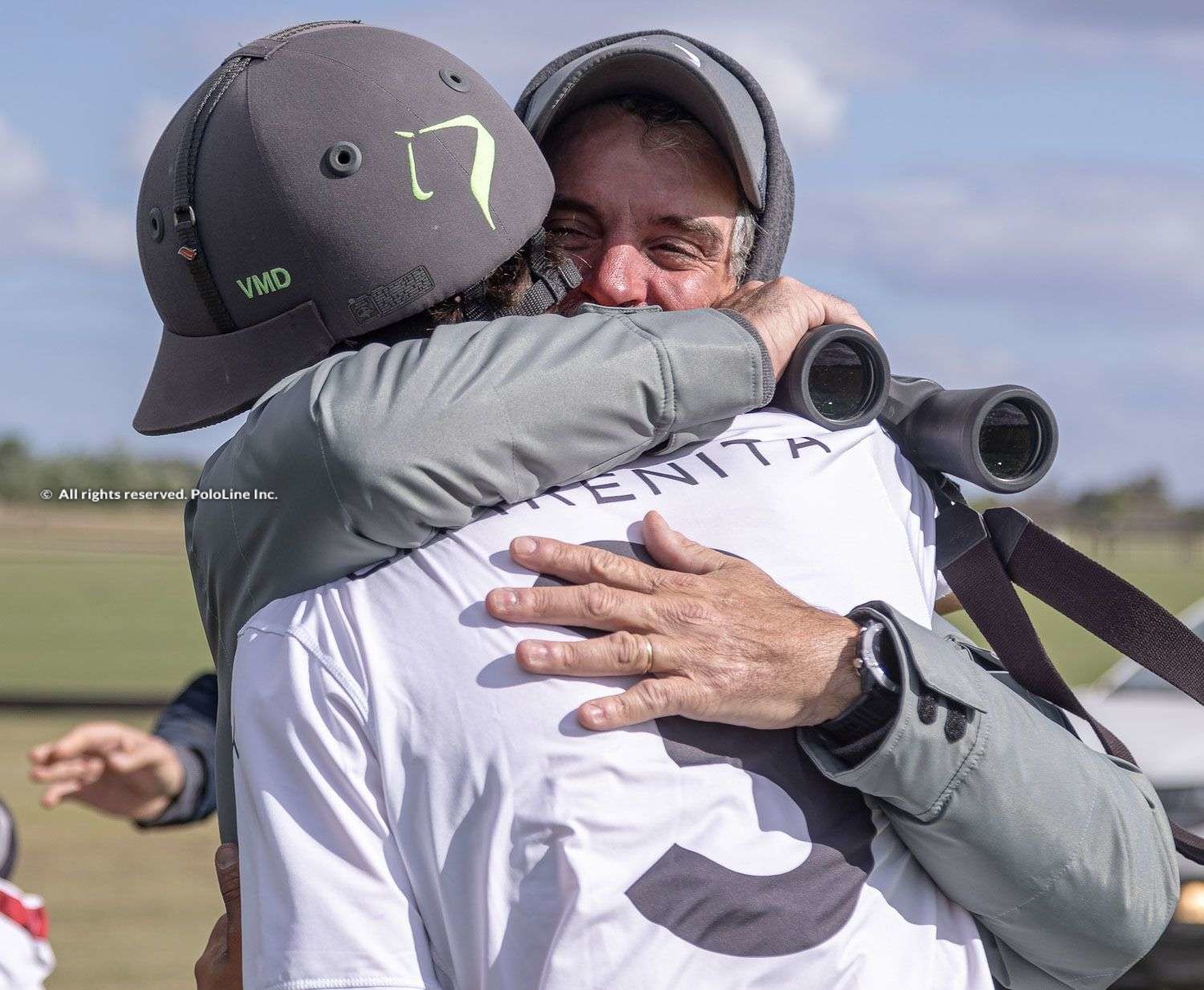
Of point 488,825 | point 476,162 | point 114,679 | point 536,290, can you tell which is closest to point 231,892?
point 488,825

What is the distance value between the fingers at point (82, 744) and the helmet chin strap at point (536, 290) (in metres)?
1.50

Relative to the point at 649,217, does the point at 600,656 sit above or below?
below

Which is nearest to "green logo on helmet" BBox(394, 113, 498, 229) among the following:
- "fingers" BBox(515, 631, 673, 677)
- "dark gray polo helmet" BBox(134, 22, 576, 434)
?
"dark gray polo helmet" BBox(134, 22, 576, 434)

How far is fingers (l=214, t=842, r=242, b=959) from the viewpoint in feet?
6.35

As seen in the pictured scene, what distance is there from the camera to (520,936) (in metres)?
1.63

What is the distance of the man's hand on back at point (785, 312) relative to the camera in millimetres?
1998

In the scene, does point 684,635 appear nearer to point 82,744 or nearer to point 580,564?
point 580,564

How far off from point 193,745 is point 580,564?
204cm

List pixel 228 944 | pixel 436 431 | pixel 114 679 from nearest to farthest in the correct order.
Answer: pixel 436 431 < pixel 228 944 < pixel 114 679

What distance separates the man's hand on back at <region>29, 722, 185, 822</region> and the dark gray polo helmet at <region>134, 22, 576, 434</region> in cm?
122

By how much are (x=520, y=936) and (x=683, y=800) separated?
24cm

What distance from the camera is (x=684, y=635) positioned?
174 centimetres

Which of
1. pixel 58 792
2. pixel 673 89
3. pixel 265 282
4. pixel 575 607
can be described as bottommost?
pixel 58 792

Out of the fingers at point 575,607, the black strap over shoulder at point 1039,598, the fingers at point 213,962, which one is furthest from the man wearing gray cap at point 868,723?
the fingers at point 213,962
